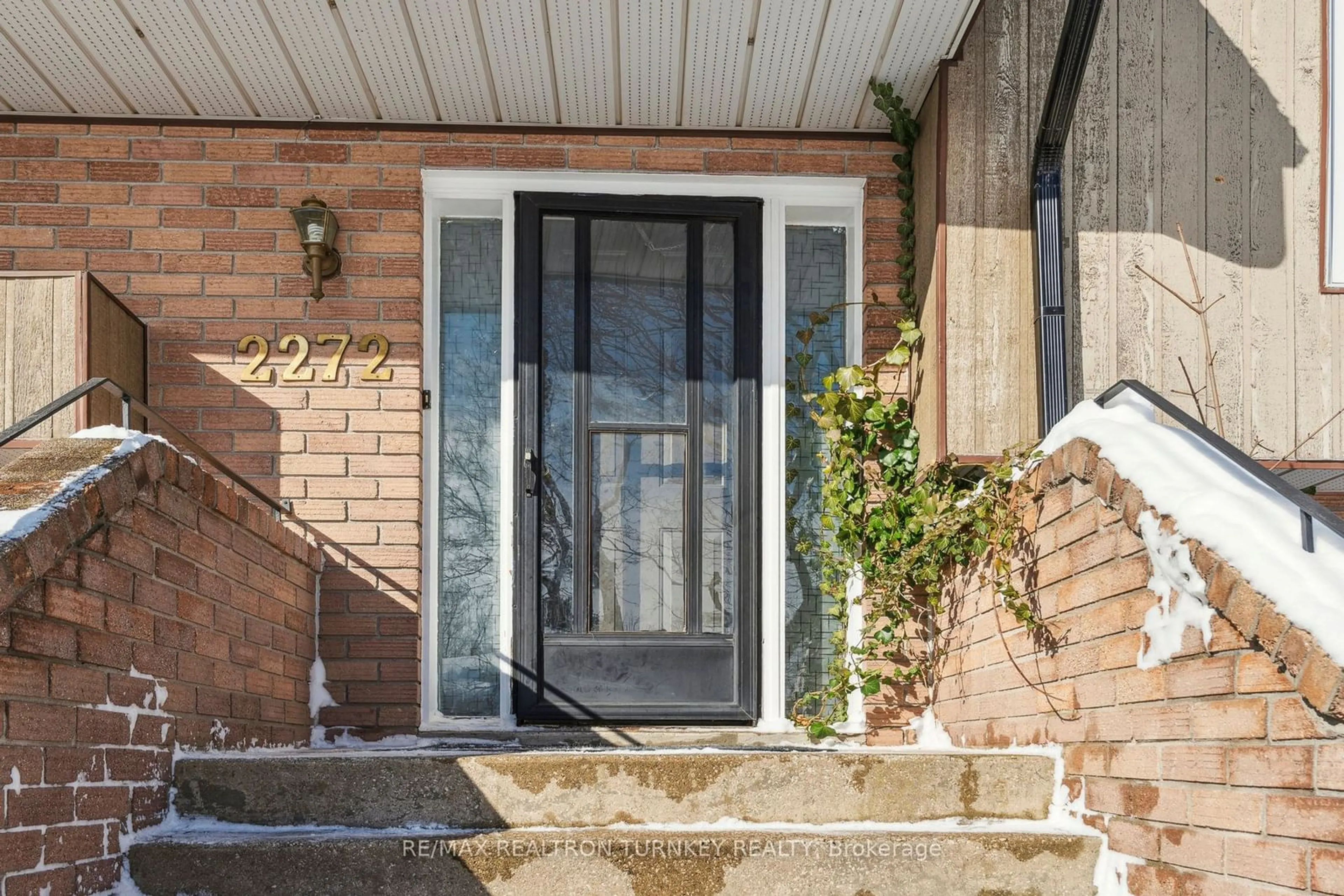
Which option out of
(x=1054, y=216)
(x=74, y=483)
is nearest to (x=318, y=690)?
(x=74, y=483)

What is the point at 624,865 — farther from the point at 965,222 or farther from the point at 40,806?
the point at 965,222

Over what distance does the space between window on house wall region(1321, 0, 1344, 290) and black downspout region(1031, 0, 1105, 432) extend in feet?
1.88

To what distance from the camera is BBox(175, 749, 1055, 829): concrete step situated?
266 cm

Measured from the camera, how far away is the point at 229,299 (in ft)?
13.8

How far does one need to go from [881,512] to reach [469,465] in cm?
137

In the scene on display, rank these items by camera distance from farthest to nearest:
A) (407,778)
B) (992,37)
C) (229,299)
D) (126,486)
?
(229,299)
(992,37)
(407,778)
(126,486)

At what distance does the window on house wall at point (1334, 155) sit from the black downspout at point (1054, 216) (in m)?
0.57

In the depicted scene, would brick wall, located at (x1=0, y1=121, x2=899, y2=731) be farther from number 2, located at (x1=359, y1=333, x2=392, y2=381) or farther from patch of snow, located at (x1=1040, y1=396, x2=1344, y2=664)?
patch of snow, located at (x1=1040, y1=396, x2=1344, y2=664)

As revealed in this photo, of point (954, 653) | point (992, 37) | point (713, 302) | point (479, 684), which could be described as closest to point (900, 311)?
point (713, 302)

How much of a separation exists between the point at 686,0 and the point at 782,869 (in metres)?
2.30

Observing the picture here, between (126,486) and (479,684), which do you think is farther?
(479,684)

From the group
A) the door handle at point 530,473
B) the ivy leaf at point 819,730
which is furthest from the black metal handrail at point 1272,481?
the door handle at point 530,473

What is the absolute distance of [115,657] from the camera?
7.73 feet

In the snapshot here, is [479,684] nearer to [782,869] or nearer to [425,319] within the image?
[425,319]
